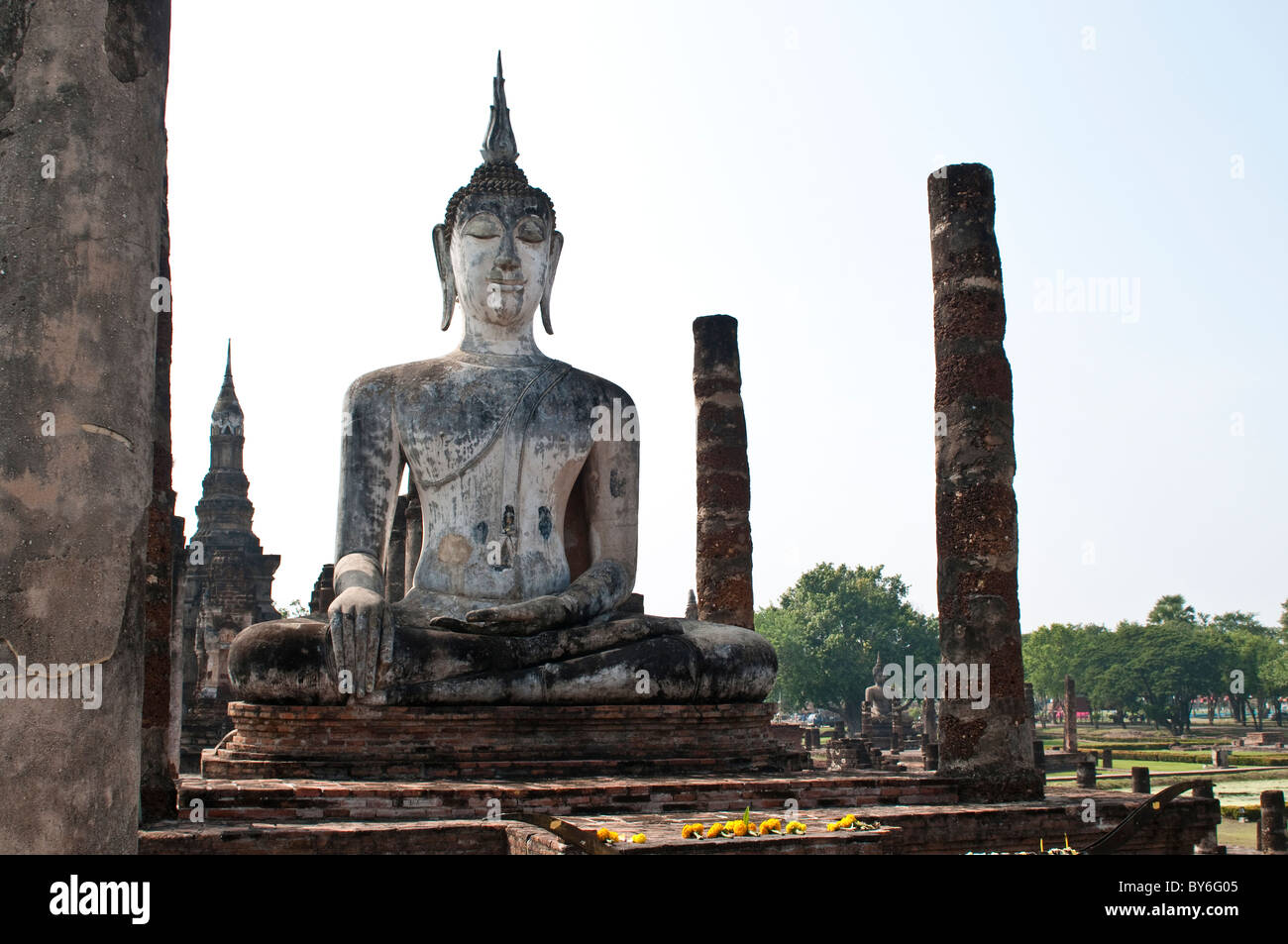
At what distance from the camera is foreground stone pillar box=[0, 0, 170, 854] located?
149 inches

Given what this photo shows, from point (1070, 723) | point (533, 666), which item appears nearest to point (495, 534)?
point (533, 666)

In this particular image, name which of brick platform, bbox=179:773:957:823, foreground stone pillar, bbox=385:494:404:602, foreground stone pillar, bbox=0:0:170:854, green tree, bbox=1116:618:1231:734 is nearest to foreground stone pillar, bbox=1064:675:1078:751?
green tree, bbox=1116:618:1231:734

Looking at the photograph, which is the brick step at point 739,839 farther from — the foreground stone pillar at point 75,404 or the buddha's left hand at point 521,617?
the foreground stone pillar at point 75,404

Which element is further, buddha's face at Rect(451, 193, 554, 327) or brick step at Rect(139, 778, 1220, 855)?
buddha's face at Rect(451, 193, 554, 327)

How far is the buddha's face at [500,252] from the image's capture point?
31.7ft

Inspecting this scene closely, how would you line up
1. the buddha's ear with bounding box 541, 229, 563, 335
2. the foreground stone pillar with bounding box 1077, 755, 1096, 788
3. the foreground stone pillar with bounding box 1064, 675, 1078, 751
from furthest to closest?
the foreground stone pillar with bounding box 1064, 675, 1078, 751 → the foreground stone pillar with bounding box 1077, 755, 1096, 788 → the buddha's ear with bounding box 541, 229, 563, 335

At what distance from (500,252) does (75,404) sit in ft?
19.4

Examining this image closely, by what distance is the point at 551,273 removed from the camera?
1028cm

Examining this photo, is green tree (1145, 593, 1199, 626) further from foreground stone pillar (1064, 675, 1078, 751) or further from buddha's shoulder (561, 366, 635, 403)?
buddha's shoulder (561, 366, 635, 403)

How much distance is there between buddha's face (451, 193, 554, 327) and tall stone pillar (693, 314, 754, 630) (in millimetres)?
5342

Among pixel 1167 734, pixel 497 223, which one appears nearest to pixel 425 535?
pixel 497 223
